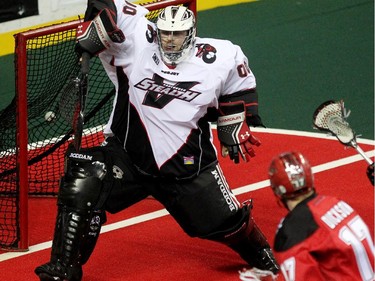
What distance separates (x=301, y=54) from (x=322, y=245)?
612cm

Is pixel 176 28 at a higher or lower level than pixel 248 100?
higher

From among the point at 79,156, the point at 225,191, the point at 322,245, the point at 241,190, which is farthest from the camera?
the point at 241,190

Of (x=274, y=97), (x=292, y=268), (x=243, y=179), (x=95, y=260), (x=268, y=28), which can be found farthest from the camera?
(x=268, y=28)

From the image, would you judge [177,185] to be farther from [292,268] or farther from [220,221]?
[292,268]

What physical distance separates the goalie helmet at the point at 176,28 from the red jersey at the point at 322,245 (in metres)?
1.81

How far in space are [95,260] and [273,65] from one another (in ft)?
12.8

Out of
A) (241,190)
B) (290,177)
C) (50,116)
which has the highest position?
(290,177)

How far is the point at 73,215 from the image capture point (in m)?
6.95

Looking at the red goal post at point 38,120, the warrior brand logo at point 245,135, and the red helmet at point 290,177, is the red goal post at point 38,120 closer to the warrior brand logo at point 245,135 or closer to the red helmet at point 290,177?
the warrior brand logo at point 245,135

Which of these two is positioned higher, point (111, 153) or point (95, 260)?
point (111, 153)

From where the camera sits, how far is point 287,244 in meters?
5.37

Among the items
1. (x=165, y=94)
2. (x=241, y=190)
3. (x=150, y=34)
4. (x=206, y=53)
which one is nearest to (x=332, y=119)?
(x=206, y=53)

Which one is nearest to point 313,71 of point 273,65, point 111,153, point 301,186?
point 273,65

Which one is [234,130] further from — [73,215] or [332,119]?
[73,215]
